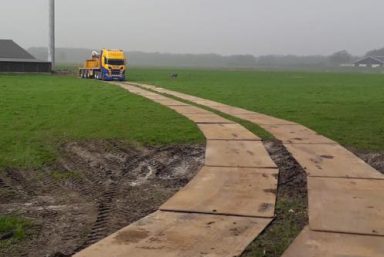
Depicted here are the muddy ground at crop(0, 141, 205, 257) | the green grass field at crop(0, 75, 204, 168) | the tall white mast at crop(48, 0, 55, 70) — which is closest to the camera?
the muddy ground at crop(0, 141, 205, 257)

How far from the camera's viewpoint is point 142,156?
9.80m

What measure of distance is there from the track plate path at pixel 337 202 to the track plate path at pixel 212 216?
550 millimetres

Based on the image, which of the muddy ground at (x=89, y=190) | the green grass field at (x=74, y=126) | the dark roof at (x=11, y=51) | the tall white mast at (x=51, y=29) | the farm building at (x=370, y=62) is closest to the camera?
the muddy ground at (x=89, y=190)

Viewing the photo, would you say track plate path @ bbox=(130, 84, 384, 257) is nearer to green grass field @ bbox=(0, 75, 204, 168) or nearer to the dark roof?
green grass field @ bbox=(0, 75, 204, 168)

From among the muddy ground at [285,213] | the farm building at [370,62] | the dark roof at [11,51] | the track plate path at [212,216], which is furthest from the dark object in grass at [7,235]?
the farm building at [370,62]

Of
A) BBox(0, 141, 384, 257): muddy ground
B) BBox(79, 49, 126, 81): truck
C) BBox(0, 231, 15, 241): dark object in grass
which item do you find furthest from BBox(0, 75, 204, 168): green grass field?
BBox(79, 49, 126, 81): truck

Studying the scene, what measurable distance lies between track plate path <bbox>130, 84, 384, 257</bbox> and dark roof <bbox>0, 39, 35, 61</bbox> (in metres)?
56.3

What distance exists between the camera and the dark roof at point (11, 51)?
62.3 meters

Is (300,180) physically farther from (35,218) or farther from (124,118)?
(124,118)

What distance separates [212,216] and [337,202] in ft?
5.63

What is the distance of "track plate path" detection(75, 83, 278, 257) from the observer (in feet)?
16.6

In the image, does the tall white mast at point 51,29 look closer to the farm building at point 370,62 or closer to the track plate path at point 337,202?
the track plate path at point 337,202

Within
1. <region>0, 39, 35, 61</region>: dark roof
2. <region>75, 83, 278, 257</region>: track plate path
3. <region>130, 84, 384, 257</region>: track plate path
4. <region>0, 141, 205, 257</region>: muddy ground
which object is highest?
<region>0, 39, 35, 61</region>: dark roof

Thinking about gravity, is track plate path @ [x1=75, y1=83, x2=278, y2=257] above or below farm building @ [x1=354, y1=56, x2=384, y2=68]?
below
